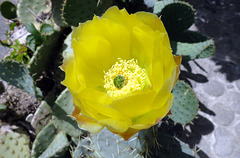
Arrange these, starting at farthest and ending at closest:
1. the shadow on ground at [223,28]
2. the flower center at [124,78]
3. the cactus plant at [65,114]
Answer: the shadow on ground at [223,28]
the cactus plant at [65,114]
the flower center at [124,78]

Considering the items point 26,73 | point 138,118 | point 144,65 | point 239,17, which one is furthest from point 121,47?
point 239,17

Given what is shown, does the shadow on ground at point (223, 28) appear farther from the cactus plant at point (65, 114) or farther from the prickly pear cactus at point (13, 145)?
the prickly pear cactus at point (13, 145)

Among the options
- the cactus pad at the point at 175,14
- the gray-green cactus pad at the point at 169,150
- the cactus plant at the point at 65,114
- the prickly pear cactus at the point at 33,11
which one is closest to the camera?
the gray-green cactus pad at the point at 169,150

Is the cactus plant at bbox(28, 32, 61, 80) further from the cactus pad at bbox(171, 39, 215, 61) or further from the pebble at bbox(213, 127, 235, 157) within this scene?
the pebble at bbox(213, 127, 235, 157)

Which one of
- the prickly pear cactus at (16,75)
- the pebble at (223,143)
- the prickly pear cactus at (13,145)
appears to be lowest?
the pebble at (223,143)

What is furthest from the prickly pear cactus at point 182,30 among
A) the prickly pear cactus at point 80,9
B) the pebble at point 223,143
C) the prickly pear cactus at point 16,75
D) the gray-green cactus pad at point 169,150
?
the prickly pear cactus at point 16,75

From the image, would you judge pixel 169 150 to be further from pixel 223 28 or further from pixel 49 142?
pixel 223 28

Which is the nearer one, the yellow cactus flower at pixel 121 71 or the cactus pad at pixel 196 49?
the yellow cactus flower at pixel 121 71
